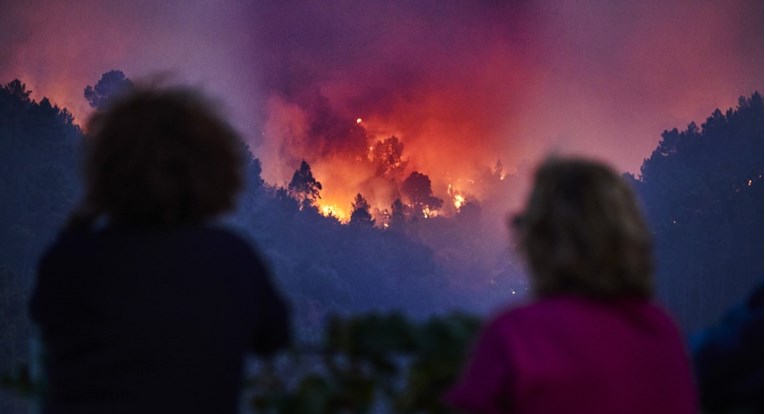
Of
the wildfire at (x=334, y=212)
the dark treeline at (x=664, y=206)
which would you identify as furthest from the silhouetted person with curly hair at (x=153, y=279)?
the wildfire at (x=334, y=212)

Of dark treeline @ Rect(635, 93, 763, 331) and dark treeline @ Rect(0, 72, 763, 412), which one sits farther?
dark treeline @ Rect(635, 93, 763, 331)

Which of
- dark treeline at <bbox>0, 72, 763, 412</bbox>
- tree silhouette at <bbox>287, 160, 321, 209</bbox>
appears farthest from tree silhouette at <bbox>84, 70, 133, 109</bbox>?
tree silhouette at <bbox>287, 160, 321, 209</bbox>

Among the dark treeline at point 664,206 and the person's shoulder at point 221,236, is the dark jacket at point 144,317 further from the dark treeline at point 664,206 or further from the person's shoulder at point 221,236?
the dark treeline at point 664,206

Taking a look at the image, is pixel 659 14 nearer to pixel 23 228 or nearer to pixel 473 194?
pixel 473 194

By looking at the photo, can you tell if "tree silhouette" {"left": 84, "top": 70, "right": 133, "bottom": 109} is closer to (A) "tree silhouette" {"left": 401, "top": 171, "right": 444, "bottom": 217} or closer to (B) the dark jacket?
(A) "tree silhouette" {"left": 401, "top": 171, "right": 444, "bottom": 217}

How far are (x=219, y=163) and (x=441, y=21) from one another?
74.6 meters

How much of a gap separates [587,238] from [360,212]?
71111mm

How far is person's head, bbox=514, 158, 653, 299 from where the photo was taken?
111 cm

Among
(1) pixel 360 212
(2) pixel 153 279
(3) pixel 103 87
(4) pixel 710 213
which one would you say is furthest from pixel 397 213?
(2) pixel 153 279

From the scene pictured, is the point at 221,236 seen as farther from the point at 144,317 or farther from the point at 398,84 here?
the point at 398,84

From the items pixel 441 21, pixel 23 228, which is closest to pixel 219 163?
pixel 23 228

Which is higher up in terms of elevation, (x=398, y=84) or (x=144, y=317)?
(x=398, y=84)

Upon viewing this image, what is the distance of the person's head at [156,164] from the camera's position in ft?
4.25

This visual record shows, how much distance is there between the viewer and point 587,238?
1.11m
